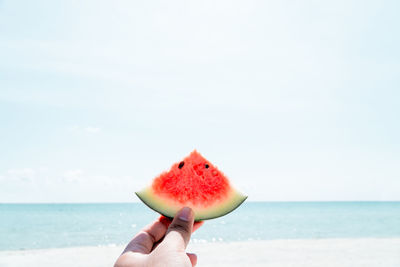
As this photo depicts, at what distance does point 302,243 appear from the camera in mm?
10469

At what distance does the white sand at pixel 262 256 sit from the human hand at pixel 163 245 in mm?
5711

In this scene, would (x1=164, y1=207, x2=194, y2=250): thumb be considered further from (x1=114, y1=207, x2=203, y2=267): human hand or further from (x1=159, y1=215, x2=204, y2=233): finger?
(x1=159, y1=215, x2=204, y2=233): finger

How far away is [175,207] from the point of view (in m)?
2.09

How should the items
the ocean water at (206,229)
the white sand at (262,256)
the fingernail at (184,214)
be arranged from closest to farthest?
the fingernail at (184,214)
the white sand at (262,256)
the ocean water at (206,229)

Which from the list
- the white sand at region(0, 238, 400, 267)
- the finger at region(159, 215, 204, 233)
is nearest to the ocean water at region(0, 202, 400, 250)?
the white sand at region(0, 238, 400, 267)

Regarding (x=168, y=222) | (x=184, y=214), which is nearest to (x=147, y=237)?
(x=168, y=222)

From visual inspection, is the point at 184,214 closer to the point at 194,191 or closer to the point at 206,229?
the point at 194,191

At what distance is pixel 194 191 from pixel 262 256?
675 centimetres

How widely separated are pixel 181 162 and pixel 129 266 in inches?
25.7

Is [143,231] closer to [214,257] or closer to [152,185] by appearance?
[152,185]

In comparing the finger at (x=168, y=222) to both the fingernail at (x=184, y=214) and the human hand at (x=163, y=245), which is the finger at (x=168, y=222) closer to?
the human hand at (x=163, y=245)

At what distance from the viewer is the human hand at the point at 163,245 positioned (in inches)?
66.6

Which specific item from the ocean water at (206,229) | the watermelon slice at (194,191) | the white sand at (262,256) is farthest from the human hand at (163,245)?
the ocean water at (206,229)

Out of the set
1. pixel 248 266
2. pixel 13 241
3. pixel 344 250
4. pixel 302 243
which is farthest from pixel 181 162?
pixel 13 241
